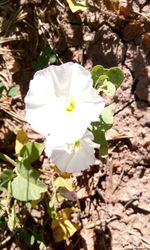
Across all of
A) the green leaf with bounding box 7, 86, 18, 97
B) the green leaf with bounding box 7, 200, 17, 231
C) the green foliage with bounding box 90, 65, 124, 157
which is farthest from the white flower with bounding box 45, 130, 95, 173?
the green leaf with bounding box 7, 86, 18, 97

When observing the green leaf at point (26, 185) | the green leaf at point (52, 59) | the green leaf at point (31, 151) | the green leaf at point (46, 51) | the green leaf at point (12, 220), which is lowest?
the green leaf at point (12, 220)

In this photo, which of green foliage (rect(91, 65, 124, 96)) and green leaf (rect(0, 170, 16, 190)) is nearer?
green foliage (rect(91, 65, 124, 96))

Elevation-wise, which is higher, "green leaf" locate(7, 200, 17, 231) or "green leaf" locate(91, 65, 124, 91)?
"green leaf" locate(91, 65, 124, 91)

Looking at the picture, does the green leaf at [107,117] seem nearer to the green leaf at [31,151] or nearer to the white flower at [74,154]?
the white flower at [74,154]

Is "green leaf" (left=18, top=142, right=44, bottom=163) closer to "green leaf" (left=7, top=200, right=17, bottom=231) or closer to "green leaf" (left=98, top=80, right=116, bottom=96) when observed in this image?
"green leaf" (left=7, top=200, right=17, bottom=231)

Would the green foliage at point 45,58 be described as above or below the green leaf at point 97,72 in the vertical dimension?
below

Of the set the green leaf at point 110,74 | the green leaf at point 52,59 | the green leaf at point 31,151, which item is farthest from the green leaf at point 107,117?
the green leaf at point 52,59

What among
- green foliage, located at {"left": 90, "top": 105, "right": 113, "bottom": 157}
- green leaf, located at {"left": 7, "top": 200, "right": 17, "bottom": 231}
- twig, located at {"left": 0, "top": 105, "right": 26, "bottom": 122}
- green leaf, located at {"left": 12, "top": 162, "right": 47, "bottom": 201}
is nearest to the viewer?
green foliage, located at {"left": 90, "top": 105, "right": 113, "bottom": 157}
